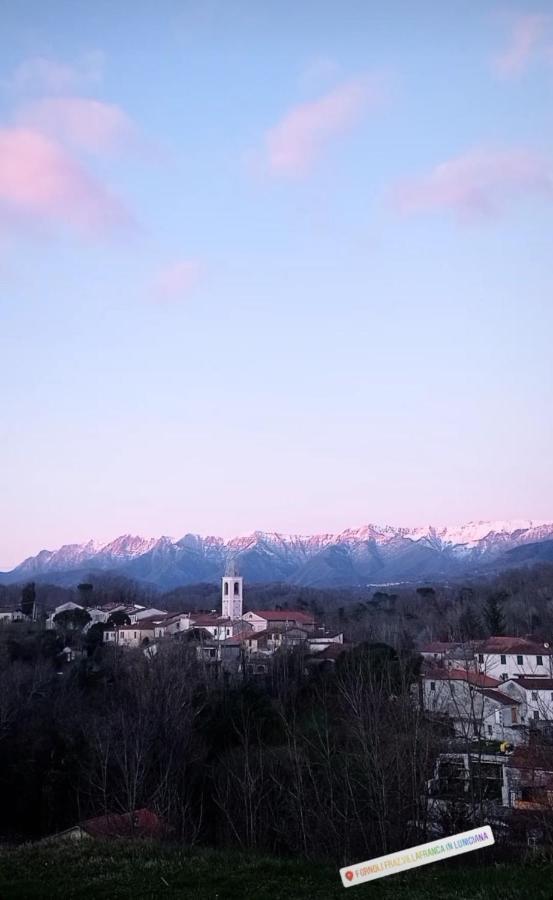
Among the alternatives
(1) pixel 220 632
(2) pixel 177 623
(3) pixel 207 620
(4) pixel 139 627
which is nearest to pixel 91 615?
(2) pixel 177 623

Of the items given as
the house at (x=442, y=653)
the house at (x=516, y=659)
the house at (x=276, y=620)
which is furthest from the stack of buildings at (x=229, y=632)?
the house at (x=516, y=659)

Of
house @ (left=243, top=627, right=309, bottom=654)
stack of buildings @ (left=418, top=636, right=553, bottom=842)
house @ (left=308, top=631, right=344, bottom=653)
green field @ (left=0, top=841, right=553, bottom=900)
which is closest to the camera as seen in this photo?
green field @ (left=0, top=841, right=553, bottom=900)

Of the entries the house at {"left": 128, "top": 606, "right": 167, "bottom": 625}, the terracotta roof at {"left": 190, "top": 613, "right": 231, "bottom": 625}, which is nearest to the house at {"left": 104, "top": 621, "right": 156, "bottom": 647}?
the terracotta roof at {"left": 190, "top": 613, "right": 231, "bottom": 625}

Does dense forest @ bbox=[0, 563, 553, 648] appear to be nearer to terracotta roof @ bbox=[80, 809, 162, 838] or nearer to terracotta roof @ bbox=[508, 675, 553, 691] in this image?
terracotta roof @ bbox=[508, 675, 553, 691]

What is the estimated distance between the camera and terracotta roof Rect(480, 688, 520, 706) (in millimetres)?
28905

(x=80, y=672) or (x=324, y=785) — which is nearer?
(x=324, y=785)

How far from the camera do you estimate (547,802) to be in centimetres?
1283

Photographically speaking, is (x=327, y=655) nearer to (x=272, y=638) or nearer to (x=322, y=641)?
(x=322, y=641)

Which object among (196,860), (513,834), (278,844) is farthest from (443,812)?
(196,860)

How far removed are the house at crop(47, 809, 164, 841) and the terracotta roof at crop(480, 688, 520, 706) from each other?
1721 centimetres

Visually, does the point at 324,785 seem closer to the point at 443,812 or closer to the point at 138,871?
the point at 443,812

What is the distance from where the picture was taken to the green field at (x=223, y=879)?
22.0 feet

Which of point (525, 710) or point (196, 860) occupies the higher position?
point (196, 860)

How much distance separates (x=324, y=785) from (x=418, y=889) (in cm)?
1113
